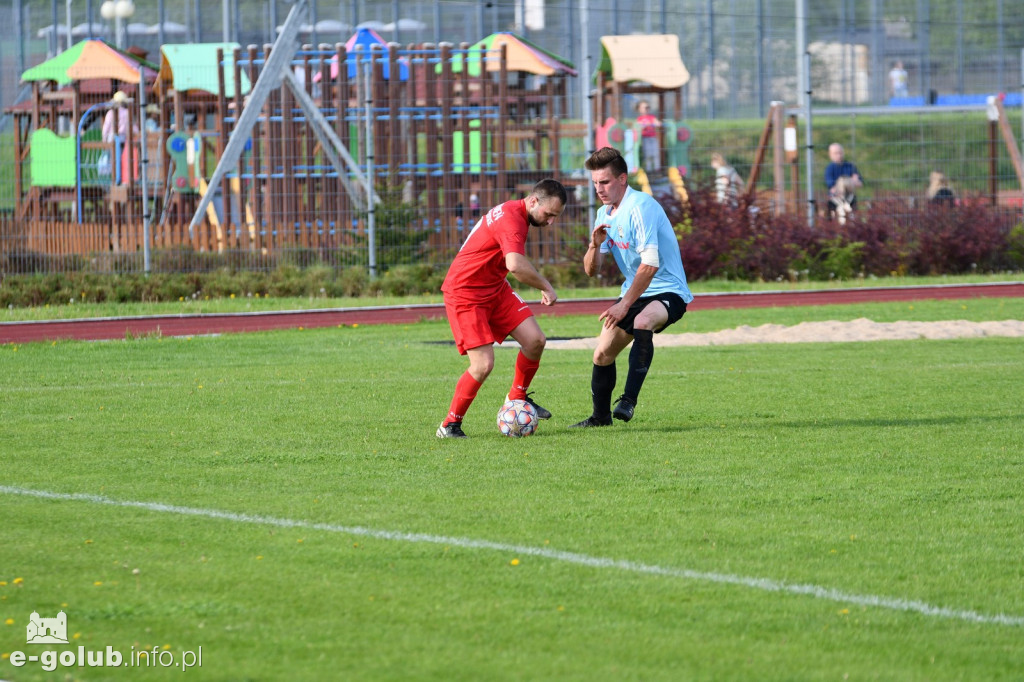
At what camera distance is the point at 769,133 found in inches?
939

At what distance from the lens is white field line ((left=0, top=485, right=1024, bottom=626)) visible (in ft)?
15.6

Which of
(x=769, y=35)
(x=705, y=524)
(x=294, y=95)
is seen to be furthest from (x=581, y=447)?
(x=769, y=35)

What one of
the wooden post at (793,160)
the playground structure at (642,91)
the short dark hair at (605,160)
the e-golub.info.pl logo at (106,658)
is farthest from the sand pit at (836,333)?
the e-golub.info.pl logo at (106,658)

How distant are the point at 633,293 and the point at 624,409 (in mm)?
746

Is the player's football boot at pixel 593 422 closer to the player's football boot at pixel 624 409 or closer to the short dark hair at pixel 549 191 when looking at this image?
the player's football boot at pixel 624 409

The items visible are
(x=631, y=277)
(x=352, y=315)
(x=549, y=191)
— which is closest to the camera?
(x=549, y=191)

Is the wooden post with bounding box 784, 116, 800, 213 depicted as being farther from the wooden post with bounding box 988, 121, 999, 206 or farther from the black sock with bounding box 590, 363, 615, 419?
the black sock with bounding box 590, 363, 615, 419

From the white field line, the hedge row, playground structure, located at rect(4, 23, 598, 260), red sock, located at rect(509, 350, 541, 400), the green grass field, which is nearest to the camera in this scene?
the green grass field

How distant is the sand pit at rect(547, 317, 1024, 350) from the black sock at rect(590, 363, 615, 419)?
5.09 m

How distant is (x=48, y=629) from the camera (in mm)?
4512

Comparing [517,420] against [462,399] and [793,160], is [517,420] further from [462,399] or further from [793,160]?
[793,160]

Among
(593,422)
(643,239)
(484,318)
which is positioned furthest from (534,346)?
(643,239)

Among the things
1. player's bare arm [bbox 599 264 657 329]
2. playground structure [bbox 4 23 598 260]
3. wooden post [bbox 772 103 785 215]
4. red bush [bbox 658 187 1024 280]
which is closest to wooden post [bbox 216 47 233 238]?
playground structure [bbox 4 23 598 260]

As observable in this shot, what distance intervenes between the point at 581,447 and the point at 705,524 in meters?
2.25
